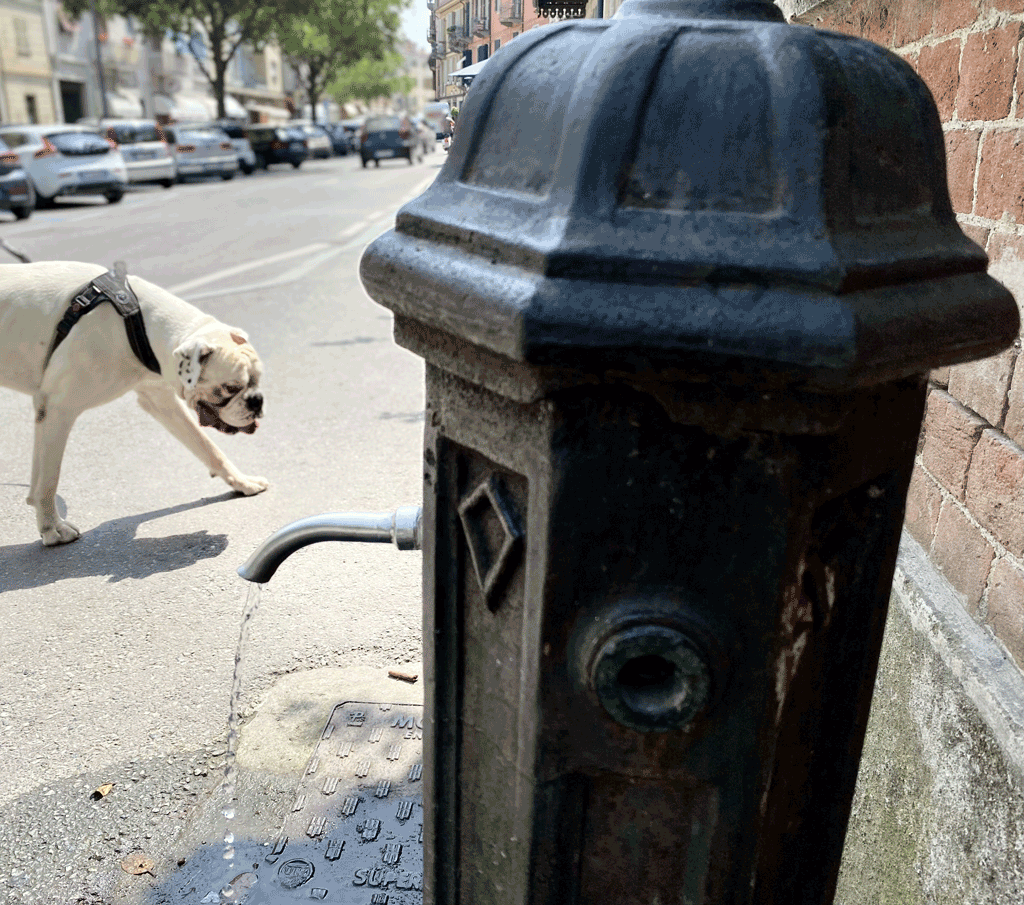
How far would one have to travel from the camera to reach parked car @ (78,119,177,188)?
20859 mm

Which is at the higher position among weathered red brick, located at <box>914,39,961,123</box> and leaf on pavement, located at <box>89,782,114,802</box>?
weathered red brick, located at <box>914,39,961,123</box>

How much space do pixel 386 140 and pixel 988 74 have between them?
2368 cm

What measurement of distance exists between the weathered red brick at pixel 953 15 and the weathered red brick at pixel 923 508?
911 mm

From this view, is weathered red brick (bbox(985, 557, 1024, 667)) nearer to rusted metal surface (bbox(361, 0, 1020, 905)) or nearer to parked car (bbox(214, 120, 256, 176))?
rusted metal surface (bbox(361, 0, 1020, 905))

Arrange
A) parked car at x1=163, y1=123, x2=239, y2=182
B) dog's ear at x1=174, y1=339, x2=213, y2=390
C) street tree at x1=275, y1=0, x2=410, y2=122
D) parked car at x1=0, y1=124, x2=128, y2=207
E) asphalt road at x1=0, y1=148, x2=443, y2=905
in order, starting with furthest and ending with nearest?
street tree at x1=275, y1=0, x2=410, y2=122, parked car at x1=163, y1=123, x2=239, y2=182, parked car at x1=0, y1=124, x2=128, y2=207, dog's ear at x1=174, y1=339, x2=213, y2=390, asphalt road at x1=0, y1=148, x2=443, y2=905

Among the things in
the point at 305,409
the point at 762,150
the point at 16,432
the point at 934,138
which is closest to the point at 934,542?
the point at 934,138

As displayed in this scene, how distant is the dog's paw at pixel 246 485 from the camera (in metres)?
4.46

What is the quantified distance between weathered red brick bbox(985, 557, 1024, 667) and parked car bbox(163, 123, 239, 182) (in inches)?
955

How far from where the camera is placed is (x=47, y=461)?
3.90 m

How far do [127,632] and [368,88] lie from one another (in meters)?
51.2

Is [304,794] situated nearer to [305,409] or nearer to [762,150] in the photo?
[762,150]

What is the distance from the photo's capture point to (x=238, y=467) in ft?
16.0

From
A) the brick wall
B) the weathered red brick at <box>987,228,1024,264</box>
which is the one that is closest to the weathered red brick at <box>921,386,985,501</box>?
the brick wall

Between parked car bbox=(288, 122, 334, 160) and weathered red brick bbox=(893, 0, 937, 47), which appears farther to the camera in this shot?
parked car bbox=(288, 122, 334, 160)
